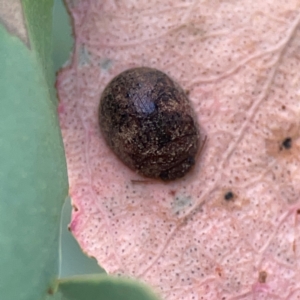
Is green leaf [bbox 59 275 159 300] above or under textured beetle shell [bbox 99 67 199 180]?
under

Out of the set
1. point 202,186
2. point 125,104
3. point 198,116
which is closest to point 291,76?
point 198,116

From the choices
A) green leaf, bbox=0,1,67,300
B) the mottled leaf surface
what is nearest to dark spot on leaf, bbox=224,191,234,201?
the mottled leaf surface

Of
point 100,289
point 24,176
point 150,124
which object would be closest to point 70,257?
point 100,289

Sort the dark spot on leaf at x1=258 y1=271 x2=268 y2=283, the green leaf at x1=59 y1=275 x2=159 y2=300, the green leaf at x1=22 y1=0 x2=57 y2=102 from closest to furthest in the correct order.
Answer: the green leaf at x1=59 y1=275 x2=159 y2=300
the green leaf at x1=22 y1=0 x2=57 y2=102
the dark spot on leaf at x1=258 y1=271 x2=268 y2=283

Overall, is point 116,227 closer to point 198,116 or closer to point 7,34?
point 198,116

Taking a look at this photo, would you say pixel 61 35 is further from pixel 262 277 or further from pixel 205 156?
pixel 262 277

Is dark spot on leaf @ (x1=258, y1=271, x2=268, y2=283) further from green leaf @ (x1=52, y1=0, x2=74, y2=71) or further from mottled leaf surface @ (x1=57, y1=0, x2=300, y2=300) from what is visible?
green leaf @ (x1=52, y1=0, x2=74, y2=71)
